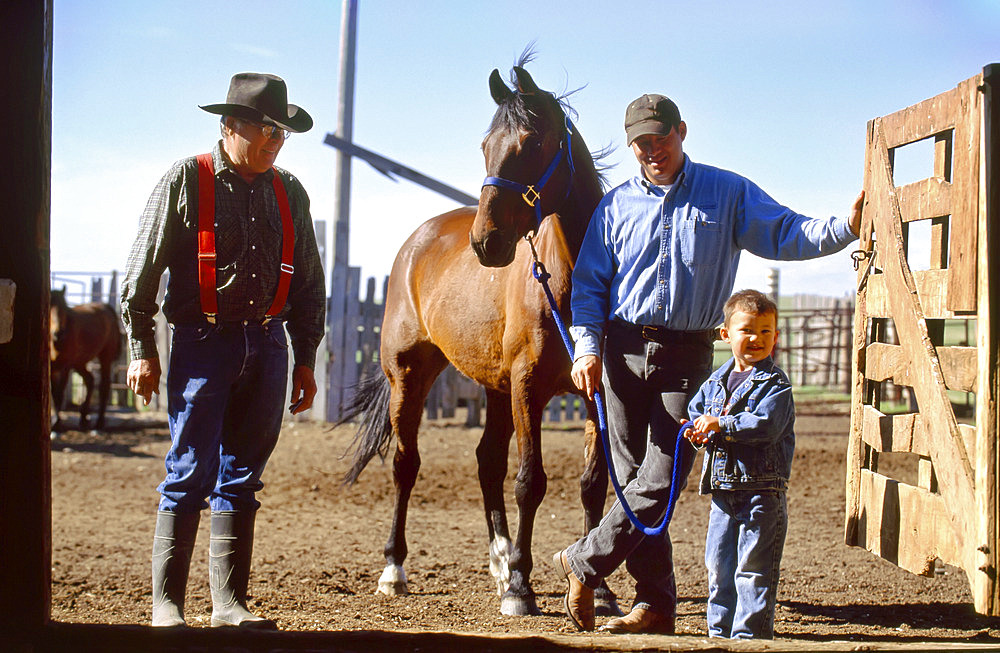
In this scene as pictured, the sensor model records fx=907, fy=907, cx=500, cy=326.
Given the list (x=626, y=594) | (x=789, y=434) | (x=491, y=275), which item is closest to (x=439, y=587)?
(x=626, y=594)

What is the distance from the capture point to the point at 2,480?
2707 millimetres

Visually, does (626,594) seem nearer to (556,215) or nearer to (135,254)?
(556,215)

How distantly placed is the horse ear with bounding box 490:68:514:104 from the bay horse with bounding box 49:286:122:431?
8.67m

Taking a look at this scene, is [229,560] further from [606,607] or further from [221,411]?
[606,607]

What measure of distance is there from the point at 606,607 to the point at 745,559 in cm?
128

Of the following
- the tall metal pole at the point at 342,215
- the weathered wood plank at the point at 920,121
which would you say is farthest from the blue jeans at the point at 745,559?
the tall metal pole at the point at 342,215

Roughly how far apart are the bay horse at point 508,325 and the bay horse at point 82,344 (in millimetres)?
6813

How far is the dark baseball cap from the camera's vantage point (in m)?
3.34

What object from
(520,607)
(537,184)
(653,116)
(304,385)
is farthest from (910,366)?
(304,385)

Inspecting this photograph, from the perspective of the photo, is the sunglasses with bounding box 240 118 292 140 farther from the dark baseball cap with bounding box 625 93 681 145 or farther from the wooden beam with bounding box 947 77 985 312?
the wooden beam with bounding box 947 77 985 312

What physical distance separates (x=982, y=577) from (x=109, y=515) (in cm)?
622

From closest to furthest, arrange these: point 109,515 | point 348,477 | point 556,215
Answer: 1. point 556,215
2. point 348,477
3. point 109,515

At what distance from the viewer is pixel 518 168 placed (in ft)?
13.3

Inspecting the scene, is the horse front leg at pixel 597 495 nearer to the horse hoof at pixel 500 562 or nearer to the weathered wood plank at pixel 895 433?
the horse hoof at pixel 500 562
